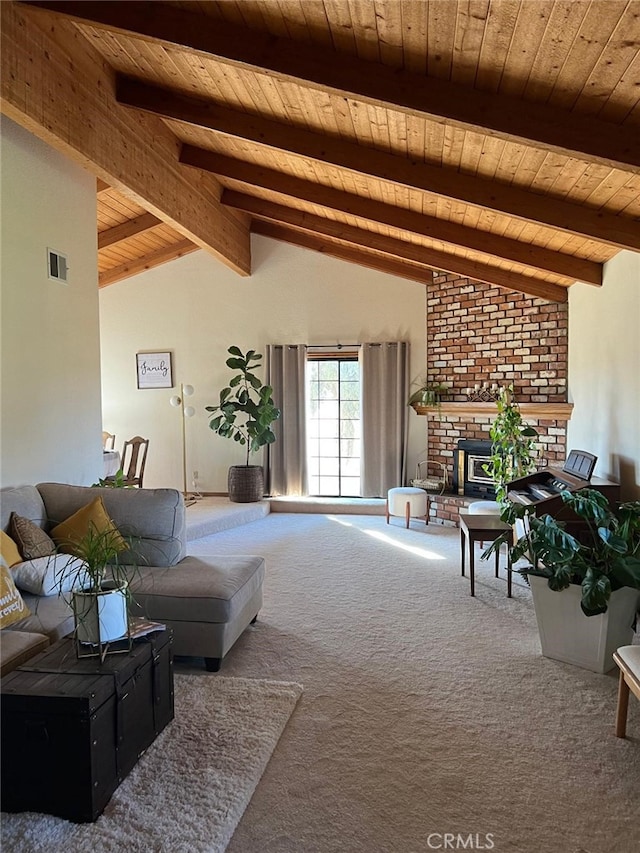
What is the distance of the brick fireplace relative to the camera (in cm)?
590

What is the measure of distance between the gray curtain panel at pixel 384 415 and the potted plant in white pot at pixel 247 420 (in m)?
1.23

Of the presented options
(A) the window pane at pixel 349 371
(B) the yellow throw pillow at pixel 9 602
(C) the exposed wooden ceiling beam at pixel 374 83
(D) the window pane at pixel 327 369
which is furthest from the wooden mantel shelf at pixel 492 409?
(B) the yellow throw pillow at pixel 9 602

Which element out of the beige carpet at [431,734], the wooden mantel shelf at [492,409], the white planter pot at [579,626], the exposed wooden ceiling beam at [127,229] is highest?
the exposed wooden ceiling beam at [127,229]

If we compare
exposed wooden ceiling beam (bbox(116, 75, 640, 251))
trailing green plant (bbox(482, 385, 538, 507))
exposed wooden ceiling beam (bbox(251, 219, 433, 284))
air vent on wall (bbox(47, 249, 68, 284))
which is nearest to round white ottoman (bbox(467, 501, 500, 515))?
trailing green plant (bbox(482, 385, 538, 507))

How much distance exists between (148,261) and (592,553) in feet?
22.1

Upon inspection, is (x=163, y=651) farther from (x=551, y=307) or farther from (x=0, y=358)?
(x=551, y=307)

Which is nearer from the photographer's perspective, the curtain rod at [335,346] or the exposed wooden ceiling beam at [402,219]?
the exposed wooden ceiling beam at [402,219]

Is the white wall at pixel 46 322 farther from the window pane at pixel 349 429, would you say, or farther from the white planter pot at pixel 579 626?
the window pane at pixel 349 429

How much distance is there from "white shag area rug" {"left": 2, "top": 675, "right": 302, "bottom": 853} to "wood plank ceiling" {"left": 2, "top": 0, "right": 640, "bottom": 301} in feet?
9.67

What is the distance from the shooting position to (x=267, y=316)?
24.8 feet

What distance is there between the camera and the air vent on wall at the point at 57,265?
4113 mm

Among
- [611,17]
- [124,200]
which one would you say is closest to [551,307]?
[611,17]

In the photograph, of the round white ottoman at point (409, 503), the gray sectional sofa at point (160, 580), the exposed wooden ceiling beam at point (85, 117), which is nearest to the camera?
the gray sectional sofa at point (160, 580)

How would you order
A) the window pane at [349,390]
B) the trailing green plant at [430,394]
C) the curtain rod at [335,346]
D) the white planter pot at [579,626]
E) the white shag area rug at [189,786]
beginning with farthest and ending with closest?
the window pane at [349,390], the curtain rod at [335,346], the trailing green plant at [430,394], the white planter pot at [579,626], the white shag area rug at [189,786]
